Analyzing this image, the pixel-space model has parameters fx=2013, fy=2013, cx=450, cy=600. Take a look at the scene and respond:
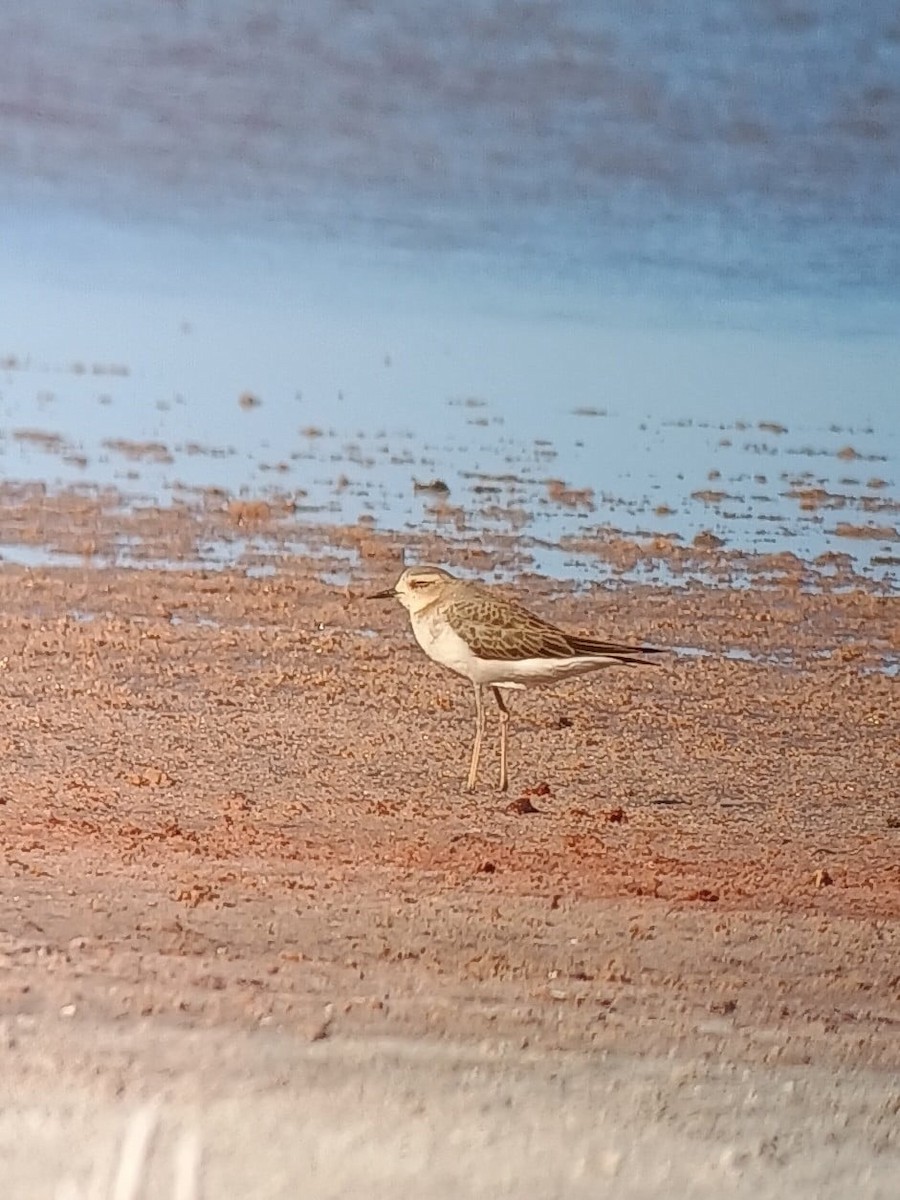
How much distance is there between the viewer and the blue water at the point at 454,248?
3.09 metres

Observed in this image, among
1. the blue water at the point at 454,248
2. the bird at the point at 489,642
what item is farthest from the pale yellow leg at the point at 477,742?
the blue water at the point at 454,248

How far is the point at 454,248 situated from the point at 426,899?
3.30 feet

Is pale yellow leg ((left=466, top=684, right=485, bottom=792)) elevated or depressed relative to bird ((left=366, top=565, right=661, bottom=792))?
depressed

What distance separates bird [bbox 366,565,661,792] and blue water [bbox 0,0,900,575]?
0.47ft

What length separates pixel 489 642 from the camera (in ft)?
10.2

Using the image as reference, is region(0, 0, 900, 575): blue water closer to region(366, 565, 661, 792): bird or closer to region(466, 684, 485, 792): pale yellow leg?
region(366, 565, 661, 792): bird

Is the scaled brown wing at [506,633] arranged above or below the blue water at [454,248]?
below

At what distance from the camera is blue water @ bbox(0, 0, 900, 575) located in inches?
122

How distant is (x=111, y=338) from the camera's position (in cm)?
312

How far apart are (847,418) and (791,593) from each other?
1.00 feet

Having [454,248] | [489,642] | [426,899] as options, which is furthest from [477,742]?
[454,248]

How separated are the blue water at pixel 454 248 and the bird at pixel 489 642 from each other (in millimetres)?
145

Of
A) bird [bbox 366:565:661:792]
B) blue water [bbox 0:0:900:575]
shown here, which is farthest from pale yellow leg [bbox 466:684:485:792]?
blue water [bbox 0:0:900:575]

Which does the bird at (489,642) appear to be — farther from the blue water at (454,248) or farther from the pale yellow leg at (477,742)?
the blue water at (454,248)
